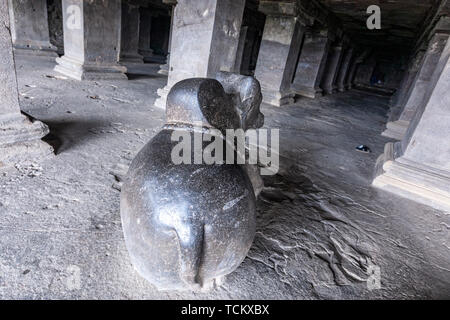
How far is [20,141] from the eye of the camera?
2.41 metres

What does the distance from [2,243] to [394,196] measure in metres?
3.48

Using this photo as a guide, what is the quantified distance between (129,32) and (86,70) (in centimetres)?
673

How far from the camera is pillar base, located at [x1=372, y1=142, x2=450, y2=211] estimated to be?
2824mm

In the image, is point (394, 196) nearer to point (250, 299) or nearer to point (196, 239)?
point (250, 299)

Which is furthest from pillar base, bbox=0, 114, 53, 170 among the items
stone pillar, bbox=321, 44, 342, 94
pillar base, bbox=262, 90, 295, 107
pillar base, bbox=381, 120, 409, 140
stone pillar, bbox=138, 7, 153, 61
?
stone pillar, bbox=138, 7, 153, 61

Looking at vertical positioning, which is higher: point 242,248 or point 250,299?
point 242,248

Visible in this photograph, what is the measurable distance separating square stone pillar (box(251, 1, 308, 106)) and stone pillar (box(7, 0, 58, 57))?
21.7ft

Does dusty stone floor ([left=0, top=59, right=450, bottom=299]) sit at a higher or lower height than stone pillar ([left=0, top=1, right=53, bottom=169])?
lower

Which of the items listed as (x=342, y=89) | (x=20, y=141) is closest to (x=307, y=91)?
(x=342, y=89)

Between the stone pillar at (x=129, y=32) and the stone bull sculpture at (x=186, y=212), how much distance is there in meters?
11.2

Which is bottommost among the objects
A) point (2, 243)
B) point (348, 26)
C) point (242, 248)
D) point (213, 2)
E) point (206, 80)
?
point (2, 243)

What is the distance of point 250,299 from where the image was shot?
1421mm

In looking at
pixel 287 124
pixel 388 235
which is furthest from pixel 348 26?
pixel 388 235

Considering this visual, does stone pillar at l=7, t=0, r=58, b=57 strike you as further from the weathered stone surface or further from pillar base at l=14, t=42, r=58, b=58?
the weathered stone surface
